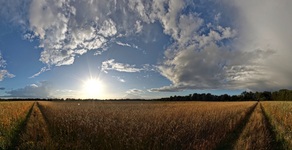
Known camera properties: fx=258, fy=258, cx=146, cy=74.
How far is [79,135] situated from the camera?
32.3 ft

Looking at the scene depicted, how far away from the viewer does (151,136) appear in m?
9.20

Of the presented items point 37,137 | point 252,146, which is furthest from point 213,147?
point 37,137

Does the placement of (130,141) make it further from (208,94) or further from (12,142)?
(208,94)

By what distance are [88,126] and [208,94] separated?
418 feet

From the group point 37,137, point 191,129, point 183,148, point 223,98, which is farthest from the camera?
point 223,98

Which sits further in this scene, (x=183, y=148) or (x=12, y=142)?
(x=12, y=142)

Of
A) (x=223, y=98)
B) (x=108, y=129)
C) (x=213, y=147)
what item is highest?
(x=223, y=98)

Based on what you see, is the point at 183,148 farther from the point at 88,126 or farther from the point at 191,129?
the point at 88,126

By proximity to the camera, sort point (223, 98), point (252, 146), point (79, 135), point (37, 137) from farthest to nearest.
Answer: point (223, 98) < point (37, 137) < point (79, 135) < point (252, 146)

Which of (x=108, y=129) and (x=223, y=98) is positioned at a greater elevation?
(x=223, y=98)

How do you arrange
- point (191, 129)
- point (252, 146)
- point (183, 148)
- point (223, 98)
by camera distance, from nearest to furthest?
point (183, 148) → point (252, 146) → point (191, 129) → point (223, 98)

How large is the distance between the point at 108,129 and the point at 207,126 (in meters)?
5.31

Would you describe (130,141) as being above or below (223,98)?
below

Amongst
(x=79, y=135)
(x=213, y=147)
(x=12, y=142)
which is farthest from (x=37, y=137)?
(x=213, y=147)
